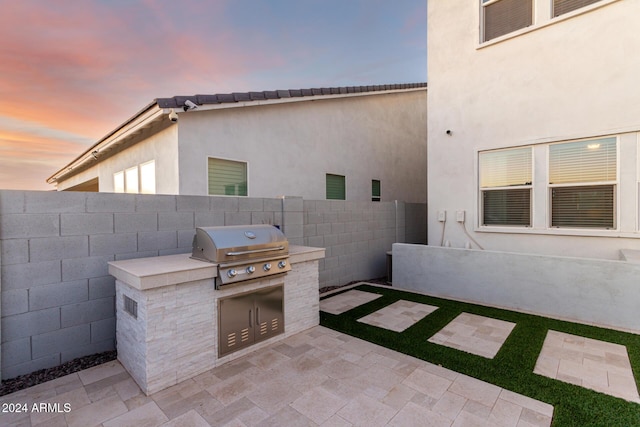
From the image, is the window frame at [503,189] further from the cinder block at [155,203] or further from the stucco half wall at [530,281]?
the cinder block at [155,203]

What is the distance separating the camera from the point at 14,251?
2998mm

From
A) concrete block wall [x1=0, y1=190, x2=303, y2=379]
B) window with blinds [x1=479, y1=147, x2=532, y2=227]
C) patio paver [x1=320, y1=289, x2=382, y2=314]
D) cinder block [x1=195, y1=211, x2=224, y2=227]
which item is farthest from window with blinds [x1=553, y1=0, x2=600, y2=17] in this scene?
concrete block wall [x1=0, y1=190, x2=303, y2=379]

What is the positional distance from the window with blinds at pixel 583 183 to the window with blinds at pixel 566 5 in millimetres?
2418

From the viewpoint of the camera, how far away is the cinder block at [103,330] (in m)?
Answer: 3.51

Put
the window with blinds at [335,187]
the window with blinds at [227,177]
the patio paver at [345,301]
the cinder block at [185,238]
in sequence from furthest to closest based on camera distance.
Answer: the window with blinds at [335,187] → the window with blinds at [227,177] → the patio paver at [345,301] → the cinder block at [185,238]

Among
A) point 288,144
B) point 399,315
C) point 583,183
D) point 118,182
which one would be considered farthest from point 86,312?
point 583,183

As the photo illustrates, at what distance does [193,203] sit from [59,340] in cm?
216

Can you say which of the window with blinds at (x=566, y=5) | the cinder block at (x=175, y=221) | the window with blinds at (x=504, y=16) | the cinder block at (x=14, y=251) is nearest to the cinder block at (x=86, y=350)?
the cinder block at (x=14, y=251)

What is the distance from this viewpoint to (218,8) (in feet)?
22.7

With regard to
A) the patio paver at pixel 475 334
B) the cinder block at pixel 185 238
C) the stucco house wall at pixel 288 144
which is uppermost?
the stucco house wall at pixel 288 144

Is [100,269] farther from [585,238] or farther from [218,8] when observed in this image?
[585,238]

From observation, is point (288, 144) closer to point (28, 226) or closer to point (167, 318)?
point (28, 226)

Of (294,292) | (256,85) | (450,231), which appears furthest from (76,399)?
(256,85)

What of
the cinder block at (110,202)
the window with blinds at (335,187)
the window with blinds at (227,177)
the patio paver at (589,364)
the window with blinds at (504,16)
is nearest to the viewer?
the patio paver at (589,364)
